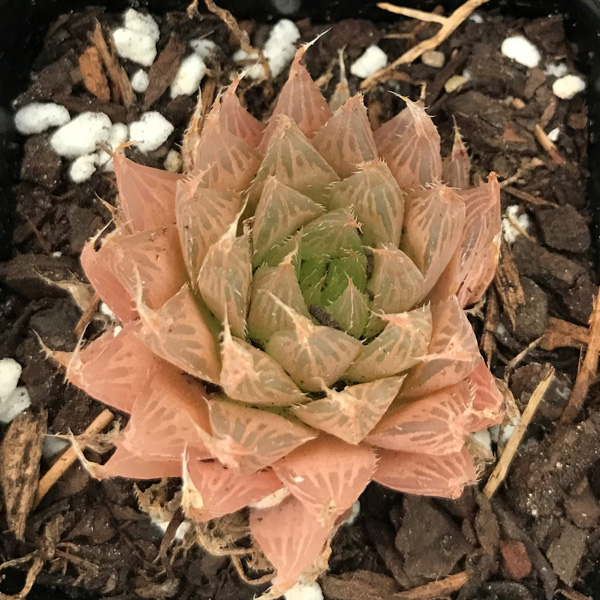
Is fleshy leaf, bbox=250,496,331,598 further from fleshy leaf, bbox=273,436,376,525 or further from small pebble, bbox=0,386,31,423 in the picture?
small pebble, bbox=0,386,31,423

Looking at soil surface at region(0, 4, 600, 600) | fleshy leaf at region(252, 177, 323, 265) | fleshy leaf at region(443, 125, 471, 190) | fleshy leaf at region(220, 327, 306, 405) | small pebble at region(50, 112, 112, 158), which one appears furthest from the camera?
small pebble at region(50, 112, 112, 158)

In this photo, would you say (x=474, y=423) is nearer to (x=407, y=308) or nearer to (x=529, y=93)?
(x=407, y=308)

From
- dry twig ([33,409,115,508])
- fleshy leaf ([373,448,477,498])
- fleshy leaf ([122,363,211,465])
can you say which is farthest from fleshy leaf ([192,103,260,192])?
dry twig ([33,409,115,508])

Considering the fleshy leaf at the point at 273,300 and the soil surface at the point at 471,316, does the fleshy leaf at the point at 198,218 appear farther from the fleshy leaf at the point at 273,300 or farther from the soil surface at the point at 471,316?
the soil surface at the point at 471,316

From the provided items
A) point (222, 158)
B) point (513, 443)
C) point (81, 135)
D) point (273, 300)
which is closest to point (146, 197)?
point (222, 158)

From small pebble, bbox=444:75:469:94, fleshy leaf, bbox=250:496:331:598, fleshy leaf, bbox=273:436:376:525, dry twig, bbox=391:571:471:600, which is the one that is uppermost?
small pebble, bbox=444:75:469:94

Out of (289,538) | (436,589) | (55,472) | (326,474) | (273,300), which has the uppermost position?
(273,300)

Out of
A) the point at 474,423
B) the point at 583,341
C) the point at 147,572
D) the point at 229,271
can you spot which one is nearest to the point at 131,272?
the point at 229,271

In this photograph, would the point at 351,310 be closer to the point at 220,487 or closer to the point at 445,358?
the point at 445,358
